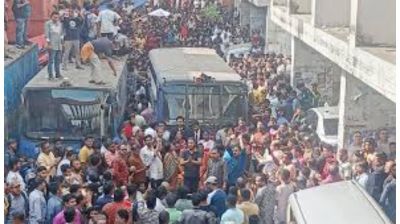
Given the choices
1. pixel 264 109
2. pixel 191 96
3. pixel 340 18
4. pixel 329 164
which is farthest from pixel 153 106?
pixel 340 18

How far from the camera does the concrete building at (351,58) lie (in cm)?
638

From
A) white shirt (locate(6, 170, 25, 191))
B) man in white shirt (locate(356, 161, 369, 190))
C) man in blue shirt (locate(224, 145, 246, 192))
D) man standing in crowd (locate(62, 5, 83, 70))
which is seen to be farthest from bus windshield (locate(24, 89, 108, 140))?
man in white shirt (locate(356, 161, 369, 190))

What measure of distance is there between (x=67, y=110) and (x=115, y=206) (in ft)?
4.36

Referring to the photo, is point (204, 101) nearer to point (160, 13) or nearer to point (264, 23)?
point (160, 13)

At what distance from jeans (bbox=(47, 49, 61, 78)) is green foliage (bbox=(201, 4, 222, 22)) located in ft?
3.38

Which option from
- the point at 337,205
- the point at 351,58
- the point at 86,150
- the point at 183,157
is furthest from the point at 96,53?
the point at 337,205

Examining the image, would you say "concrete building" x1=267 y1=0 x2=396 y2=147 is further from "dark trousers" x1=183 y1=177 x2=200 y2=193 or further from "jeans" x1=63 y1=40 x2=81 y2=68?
"jeans" x1=63 y1=40 x2=81 y2=68

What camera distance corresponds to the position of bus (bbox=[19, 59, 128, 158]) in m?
6.15

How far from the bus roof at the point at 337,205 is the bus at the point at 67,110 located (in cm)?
164

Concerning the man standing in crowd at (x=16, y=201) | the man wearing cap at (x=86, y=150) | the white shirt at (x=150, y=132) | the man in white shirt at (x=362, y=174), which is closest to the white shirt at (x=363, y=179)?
the man in white shirt at (x=362, y=174)

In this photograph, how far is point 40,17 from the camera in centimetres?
602

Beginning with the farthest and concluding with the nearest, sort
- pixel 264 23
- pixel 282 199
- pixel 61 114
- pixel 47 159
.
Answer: pixel 264 23 < pixel 61 114 < pixel 47 159 < pixel 282 199

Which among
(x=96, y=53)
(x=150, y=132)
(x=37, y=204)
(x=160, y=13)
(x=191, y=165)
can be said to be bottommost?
(x=37, y=204)

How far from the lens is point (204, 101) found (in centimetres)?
646
